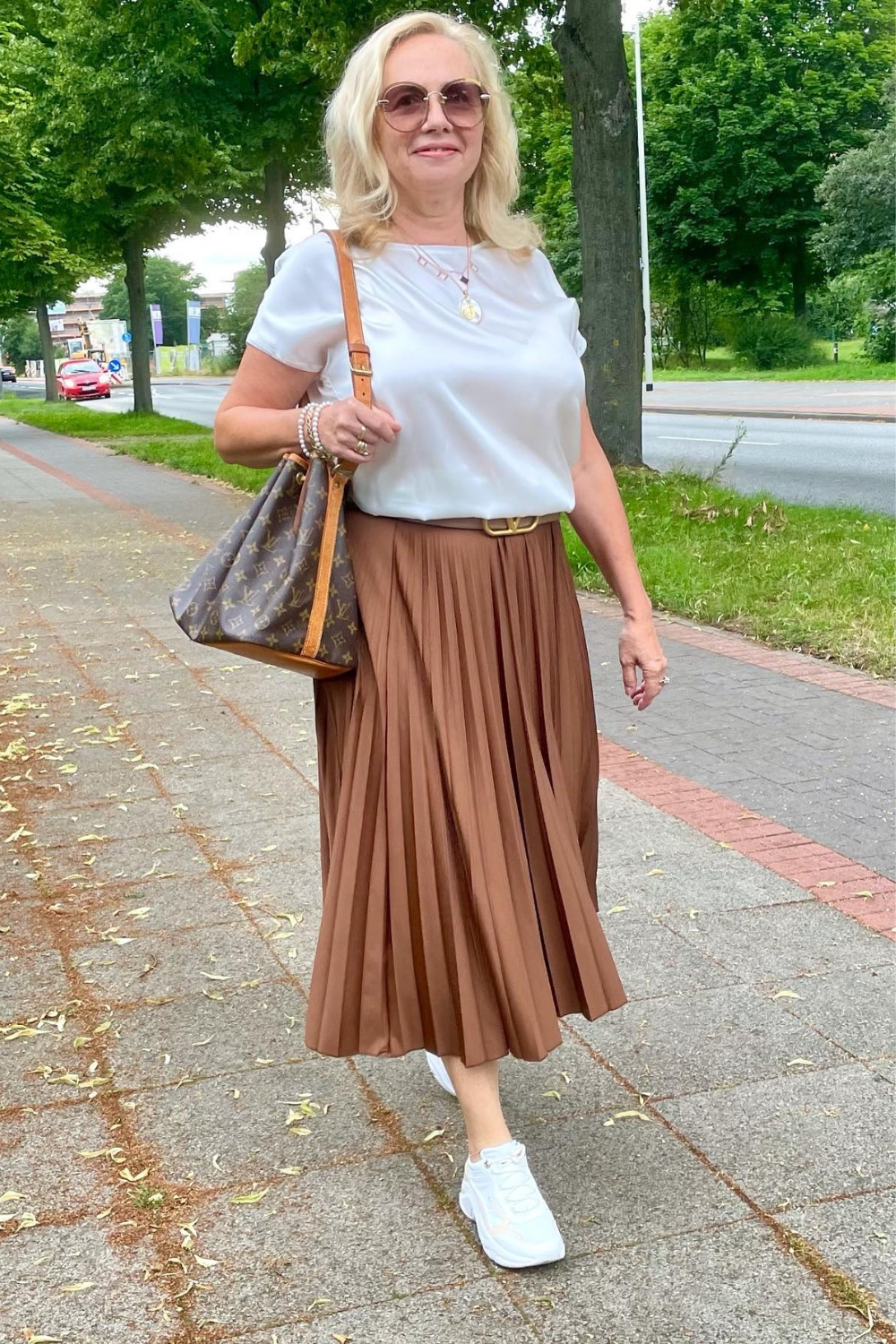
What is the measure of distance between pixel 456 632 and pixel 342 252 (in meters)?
0.66

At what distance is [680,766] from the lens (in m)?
5.41

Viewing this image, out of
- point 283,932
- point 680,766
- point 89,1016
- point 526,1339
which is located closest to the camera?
point 526,1339

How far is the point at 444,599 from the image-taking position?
8.53ft

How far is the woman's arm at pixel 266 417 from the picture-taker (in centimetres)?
241

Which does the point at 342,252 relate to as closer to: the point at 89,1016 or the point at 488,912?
the point at 488,912

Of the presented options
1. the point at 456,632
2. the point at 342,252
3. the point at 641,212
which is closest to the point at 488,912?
the point at 456,632

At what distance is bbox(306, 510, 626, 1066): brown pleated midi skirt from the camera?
2568 millimetres

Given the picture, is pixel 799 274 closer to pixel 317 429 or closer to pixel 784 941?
pixel 784 941

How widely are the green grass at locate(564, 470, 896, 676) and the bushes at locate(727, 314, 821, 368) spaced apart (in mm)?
31100

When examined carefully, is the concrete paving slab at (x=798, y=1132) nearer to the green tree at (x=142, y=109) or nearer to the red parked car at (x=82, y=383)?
the green tree at (x=142, y=109)

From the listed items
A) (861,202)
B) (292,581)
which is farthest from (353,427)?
(861,202)

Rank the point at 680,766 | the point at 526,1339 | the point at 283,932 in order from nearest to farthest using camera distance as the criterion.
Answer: the point at 526,1339 < the point at 283,932 < the point at 680,766

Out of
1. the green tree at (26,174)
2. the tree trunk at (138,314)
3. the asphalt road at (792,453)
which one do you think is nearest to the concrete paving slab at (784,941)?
the asphalt road at (792,453)

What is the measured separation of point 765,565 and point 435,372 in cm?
658
